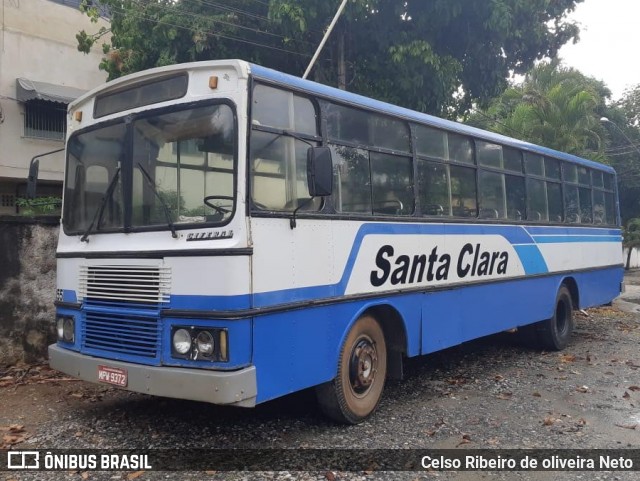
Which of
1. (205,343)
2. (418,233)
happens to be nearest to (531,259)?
(418,233)

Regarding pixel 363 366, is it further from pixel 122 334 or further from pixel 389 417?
pixel 122 334

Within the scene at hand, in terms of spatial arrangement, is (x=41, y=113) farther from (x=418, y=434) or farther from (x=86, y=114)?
(x=418, y=434)

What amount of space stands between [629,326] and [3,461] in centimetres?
1127

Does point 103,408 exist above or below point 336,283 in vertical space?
below

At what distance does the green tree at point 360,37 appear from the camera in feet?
33.9

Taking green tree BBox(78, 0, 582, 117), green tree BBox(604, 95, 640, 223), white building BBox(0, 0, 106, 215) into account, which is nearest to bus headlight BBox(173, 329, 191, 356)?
green tree BBox(78, 0, 582, 117)

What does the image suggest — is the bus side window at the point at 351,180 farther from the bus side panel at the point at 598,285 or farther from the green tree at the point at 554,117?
the green tree at the point at 554,117

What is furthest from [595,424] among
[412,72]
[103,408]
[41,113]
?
[41,113]

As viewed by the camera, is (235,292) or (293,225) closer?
(235,292)

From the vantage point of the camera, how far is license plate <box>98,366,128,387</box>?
4.55 m

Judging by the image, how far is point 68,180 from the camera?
5.50 metres

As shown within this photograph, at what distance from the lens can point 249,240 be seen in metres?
4.30

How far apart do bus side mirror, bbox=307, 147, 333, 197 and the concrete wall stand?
4.28 m

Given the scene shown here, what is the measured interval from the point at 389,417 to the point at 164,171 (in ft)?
10.0
